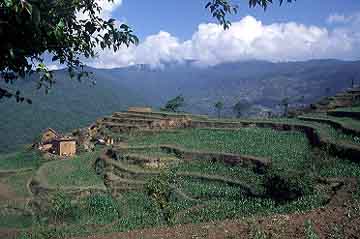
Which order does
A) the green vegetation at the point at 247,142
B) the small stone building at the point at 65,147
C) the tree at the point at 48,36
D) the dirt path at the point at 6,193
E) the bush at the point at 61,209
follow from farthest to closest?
1. the small stone building at the point at 65,147
2. the dirt path at the point at 6,193
3. the green vegetation at the point at 247,142
4. the bush at the point at 61,209
5. the tree at the point at 48,36

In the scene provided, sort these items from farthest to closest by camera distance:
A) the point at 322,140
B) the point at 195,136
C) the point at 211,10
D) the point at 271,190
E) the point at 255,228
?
the point at 195,136 → the point at 322,140 → the point at 271,190 → the point at 255,228 → the point at 211,10

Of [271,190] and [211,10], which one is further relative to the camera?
[271,190]

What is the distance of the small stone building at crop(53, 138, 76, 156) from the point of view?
65.3m

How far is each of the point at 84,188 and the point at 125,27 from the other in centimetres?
3040

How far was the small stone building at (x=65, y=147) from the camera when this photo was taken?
65312mm

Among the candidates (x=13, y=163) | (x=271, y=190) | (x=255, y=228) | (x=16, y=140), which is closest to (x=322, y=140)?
(x=271, y=190)

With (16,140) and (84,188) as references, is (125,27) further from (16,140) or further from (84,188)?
(16,140)

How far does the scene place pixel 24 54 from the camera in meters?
5.82

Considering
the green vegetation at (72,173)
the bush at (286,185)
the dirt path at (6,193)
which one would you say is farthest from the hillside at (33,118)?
the bush at (286,185)

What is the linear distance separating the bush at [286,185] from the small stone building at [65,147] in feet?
139

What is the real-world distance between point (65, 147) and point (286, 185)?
1801 inches

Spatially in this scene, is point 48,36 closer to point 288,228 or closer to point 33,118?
point 288,228

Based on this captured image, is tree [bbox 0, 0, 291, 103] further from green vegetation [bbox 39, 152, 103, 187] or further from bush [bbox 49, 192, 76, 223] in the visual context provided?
green vegetation [bbox 39, 152, 103, 187]

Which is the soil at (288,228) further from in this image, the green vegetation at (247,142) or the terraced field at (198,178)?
the green vegetation at (247,142)
